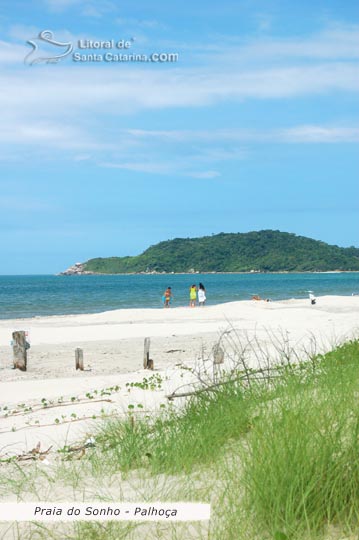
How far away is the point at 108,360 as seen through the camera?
63.0ft

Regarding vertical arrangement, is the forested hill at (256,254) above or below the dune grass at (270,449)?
above

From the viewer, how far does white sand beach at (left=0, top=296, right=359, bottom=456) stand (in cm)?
941

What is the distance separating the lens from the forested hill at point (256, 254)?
17988cm

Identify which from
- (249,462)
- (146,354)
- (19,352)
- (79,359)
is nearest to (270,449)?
(249,462)

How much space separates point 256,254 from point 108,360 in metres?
164

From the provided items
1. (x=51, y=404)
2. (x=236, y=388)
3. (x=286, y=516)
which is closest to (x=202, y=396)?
(x=236, y=388)
